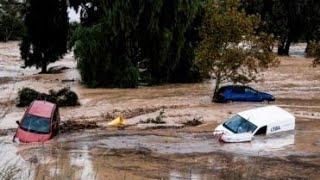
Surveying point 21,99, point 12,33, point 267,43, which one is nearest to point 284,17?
point 267,43

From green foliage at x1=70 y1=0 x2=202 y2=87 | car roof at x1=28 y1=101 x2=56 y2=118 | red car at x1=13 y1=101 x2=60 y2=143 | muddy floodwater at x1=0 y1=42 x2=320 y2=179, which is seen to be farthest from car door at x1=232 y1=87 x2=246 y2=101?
red car at x1=13 y1=101 x2=60 y2=143

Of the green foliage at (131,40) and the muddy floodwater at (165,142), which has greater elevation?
the green foliage at (131,40)

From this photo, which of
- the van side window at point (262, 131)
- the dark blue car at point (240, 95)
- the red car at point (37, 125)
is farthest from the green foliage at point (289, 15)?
the red car at point (37, 125)

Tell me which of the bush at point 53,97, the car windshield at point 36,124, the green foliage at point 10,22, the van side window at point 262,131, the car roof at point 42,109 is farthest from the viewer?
the green foliage at point 10,22

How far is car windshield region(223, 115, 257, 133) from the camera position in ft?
88.2

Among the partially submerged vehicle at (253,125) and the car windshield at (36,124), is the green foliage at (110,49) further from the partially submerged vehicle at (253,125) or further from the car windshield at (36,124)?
the car windshield at (36,124)

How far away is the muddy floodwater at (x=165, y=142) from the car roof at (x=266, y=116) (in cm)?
69

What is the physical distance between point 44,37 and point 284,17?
28095mm

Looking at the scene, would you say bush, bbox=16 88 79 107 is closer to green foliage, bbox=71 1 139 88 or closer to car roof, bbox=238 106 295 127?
green foliage, bbox=71 1 139 88

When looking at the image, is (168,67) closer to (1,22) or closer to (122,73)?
(122,73)

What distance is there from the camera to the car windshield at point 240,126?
2689 cm

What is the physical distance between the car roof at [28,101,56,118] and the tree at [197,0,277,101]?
41.8 ft

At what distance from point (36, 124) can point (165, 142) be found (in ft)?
18.1

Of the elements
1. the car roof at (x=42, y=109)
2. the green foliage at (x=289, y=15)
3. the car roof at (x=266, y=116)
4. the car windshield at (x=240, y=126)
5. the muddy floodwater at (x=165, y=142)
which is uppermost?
the green foliage at (x=289, y=15)
